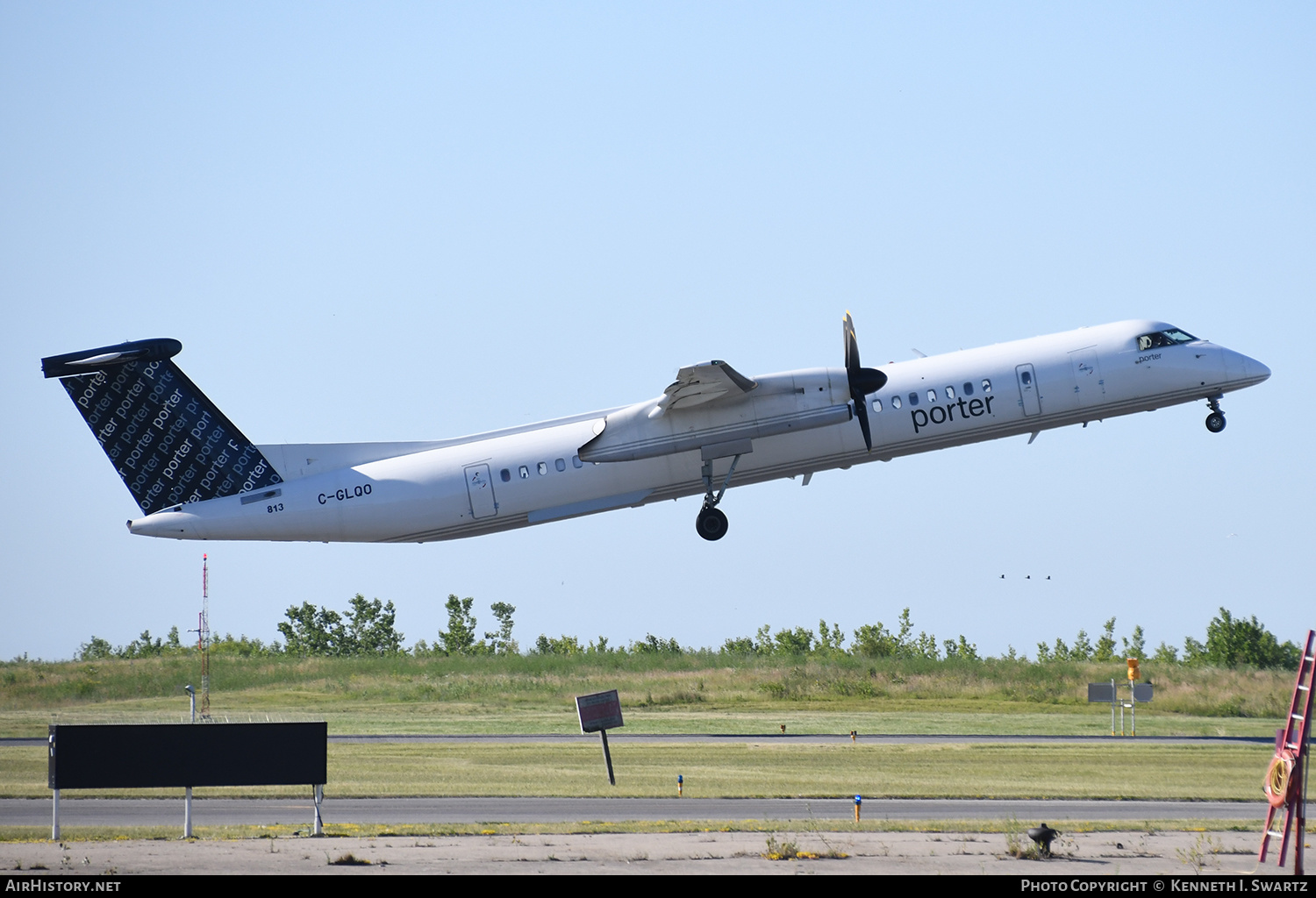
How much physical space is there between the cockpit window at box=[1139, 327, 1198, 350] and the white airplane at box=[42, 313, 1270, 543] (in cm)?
5

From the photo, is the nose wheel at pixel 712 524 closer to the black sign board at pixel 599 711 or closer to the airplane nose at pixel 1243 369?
the black sign board at pixel 599 711

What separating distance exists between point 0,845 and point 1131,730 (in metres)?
36.0

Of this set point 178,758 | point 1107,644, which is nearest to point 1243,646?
point 1107,644

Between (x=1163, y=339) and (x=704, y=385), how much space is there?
12282mm

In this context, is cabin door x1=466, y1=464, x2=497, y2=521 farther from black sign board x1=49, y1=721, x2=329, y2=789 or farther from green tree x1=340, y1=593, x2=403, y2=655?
green tree x1=340, y1=593, x2=403, y2=655

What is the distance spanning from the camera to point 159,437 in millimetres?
33250

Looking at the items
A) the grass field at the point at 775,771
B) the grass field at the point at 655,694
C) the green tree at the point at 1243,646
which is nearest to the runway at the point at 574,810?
the grass field at the point at 775,771

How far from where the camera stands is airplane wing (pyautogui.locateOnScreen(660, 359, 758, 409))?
30.3m

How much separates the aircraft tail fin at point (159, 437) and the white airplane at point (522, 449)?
0.10ft

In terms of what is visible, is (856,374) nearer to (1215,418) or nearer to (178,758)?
(1215,418)

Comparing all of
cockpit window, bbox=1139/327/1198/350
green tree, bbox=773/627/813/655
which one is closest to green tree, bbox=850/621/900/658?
green tree, bbox=773/627/813/655

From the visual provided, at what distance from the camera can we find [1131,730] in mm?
44375
